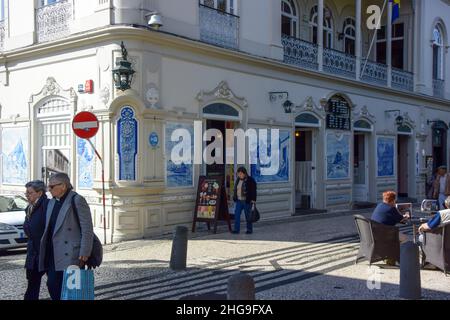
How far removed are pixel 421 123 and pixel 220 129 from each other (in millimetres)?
12618

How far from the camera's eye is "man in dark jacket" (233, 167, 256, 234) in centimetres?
1284

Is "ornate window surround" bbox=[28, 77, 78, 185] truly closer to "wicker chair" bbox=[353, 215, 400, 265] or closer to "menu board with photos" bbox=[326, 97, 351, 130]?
"wicker chair" bbox=[353, 215, 400, 265]

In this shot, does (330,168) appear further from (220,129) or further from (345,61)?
(220,129)

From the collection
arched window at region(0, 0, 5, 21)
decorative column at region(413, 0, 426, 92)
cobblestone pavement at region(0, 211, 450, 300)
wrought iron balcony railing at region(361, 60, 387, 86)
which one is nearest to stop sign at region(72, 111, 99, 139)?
cobblestone pavement at region(0, 211, 450, 300)

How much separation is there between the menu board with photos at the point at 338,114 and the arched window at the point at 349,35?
355 cm

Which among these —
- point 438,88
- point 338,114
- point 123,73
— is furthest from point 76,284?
point 438,88

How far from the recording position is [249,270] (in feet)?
28.8

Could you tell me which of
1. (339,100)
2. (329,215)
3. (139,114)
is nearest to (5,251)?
(139,114)

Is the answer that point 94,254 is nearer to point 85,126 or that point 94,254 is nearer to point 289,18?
point 85,126

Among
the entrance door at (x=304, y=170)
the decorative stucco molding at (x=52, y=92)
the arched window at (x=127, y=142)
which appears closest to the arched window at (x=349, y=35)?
the entrance door at (x=304, y=170)

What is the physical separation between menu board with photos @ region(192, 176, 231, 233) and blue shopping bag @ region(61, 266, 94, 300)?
703 cm

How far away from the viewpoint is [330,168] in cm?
1825

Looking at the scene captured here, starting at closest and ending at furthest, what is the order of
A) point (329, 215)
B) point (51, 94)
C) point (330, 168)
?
point (51, 94) → point (329, 215) → point (330, 168)

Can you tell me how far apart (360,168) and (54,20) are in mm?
12819
